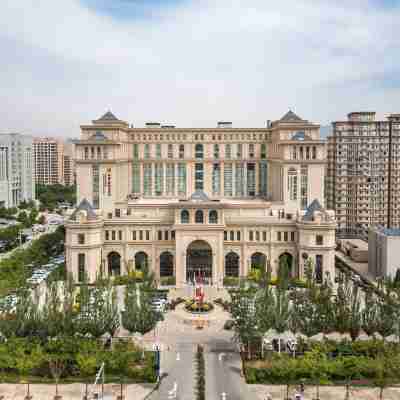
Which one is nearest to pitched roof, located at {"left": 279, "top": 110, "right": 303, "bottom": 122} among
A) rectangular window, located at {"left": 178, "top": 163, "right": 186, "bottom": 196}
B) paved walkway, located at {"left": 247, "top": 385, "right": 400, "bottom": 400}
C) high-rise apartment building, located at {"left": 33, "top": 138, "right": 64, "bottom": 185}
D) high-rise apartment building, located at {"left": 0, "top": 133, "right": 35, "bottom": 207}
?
rectangular window, located at {"left": 178, "top": 163, "right": 186, "bottom": 196}

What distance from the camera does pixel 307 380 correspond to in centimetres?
2327

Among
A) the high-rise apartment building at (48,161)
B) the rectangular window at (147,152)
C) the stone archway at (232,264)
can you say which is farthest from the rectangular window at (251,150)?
the high-rise apartment building at (48,161)

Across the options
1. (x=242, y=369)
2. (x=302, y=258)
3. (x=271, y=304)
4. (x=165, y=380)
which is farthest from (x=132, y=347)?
(x=302, y=258)

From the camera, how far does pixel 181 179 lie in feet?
182

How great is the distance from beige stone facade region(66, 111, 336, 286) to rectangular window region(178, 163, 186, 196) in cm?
12

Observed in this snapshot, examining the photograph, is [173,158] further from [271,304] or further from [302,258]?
[271,304]

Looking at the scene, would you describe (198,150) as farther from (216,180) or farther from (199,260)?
(199,260)

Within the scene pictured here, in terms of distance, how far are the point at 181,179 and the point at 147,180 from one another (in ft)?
13.9

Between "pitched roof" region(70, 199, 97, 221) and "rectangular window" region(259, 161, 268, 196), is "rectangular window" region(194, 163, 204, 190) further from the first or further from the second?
"pitched roof" region(70, 199, 97, 221)

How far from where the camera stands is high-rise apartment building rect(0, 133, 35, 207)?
3495 inches

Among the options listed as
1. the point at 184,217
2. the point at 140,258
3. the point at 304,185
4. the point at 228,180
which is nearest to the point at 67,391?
the point at 184,217

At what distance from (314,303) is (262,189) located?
28056 millimetres

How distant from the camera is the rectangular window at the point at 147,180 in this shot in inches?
2180

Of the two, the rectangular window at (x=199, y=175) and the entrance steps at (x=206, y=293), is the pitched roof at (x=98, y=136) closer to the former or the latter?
the rectangular window at (x=199, y=175)
